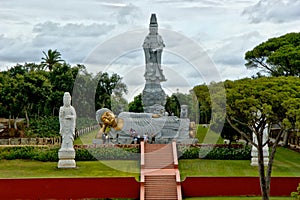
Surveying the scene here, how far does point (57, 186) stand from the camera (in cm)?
2389

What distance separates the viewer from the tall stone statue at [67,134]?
2834cm

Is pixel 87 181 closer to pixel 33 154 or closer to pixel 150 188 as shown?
pixel 150 188

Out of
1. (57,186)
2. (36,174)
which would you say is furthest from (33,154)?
(57,186)

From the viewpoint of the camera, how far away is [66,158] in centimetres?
2842

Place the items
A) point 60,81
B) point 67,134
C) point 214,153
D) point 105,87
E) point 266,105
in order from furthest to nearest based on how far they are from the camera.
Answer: point 60,81, point 105,87, point 214,153, point 67,134, point 266,105

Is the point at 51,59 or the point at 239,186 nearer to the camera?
the point at 239,186

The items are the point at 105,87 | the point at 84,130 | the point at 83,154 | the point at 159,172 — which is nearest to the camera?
the point at 159,172

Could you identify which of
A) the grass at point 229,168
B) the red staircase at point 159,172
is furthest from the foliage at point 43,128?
the grass at point 229,168

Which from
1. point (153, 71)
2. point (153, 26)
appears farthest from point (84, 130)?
point (153, 26)

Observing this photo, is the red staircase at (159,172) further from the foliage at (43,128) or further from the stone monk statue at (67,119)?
the foliage at (43,128)

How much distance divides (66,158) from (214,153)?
8.33 metres

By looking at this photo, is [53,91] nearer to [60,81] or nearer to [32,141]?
[60,81]

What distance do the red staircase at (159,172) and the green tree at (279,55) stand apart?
11.4 meters

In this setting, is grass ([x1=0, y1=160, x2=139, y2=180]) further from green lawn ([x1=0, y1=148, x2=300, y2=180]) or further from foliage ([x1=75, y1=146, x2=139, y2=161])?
foliage ([x1=75, y1=146, x2=139, y2=161])
